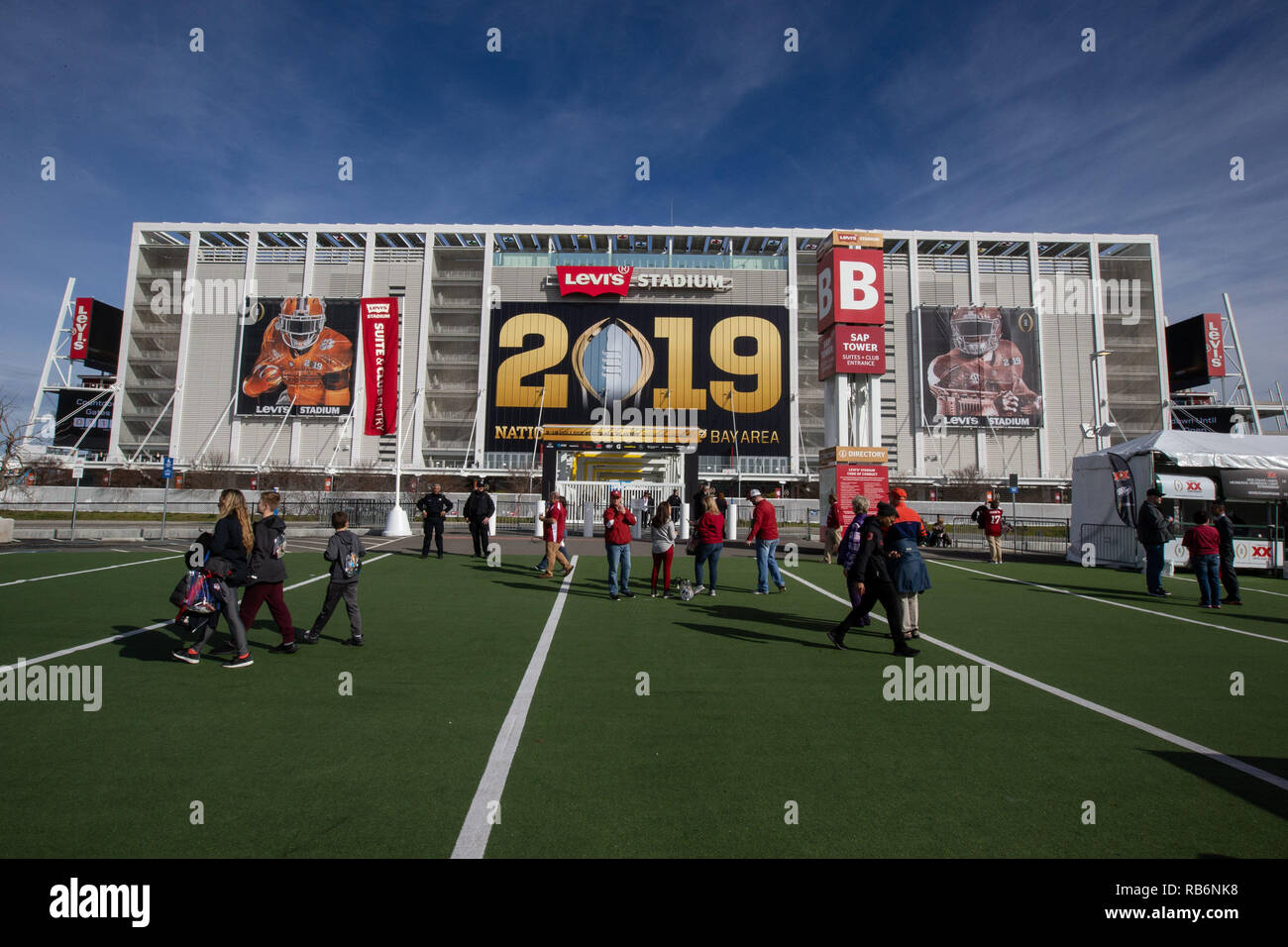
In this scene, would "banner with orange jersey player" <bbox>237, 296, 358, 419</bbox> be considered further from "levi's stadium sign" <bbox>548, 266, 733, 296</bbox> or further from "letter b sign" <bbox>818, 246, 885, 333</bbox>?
"letter b sign" <bbox>818, 246, 885, 333</bbox>

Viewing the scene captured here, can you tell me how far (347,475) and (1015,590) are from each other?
57.5 m

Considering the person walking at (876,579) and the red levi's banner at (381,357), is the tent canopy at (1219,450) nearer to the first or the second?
the person walking at (876,579)

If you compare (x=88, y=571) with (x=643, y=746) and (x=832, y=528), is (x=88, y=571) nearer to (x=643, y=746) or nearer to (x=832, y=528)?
(x=643, y=746)

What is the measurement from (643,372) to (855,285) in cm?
4218

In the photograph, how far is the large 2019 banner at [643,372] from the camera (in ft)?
209

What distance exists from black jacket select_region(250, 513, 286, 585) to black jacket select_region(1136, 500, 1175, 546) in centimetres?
1441

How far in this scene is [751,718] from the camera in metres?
5.21

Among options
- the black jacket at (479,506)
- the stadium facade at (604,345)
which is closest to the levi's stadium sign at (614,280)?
the stadium facade at (604,345)

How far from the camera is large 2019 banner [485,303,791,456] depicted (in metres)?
63.8

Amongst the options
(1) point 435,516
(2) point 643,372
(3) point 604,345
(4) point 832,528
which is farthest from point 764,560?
(3) point 604,345

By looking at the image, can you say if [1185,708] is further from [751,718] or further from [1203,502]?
[1203,502]

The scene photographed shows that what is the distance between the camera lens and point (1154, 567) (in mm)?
12656

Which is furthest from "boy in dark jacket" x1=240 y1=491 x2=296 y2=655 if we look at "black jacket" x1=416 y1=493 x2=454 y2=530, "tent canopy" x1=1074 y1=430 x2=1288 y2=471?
"tent canopy" x1=1074 y1=430 x2=1288 y2=471
